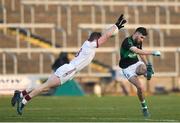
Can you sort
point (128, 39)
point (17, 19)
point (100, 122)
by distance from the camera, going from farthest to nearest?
point (17, 19), point (128, 39), point (100, 122)

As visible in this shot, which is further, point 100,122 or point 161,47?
point 161,47

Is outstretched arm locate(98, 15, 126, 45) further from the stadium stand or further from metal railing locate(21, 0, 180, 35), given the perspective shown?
metal railing locate(21, 0, 180, 35)

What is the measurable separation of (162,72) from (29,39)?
708cm

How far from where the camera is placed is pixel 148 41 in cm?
4262

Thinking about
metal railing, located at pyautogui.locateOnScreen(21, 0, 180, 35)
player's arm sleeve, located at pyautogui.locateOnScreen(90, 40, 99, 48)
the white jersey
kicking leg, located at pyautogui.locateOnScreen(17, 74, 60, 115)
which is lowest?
kicking leg, located at pyautogui.locateOnScreen(17, 74, 60, 115)

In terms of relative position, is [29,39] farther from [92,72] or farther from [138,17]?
[138,17]

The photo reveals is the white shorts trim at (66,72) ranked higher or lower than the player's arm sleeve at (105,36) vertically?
lower

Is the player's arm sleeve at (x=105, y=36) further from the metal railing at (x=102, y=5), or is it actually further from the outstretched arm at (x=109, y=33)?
the metal railing at (x=102, y=5)

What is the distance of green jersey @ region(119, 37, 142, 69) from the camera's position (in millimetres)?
18659

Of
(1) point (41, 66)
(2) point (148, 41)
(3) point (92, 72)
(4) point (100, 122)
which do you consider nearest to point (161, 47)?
(2) point (148, 41)

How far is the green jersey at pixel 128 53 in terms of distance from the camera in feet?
61.2

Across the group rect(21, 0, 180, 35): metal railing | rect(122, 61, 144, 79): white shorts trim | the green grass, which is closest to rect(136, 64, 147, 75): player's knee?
rect(122, 61, 144, 79): white shorts trim

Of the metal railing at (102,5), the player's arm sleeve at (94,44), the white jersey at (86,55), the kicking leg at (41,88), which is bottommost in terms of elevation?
the kicking leg at (41,88)

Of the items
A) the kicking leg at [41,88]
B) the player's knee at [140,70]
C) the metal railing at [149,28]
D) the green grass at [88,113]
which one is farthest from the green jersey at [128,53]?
the metal railing at [149,28]
